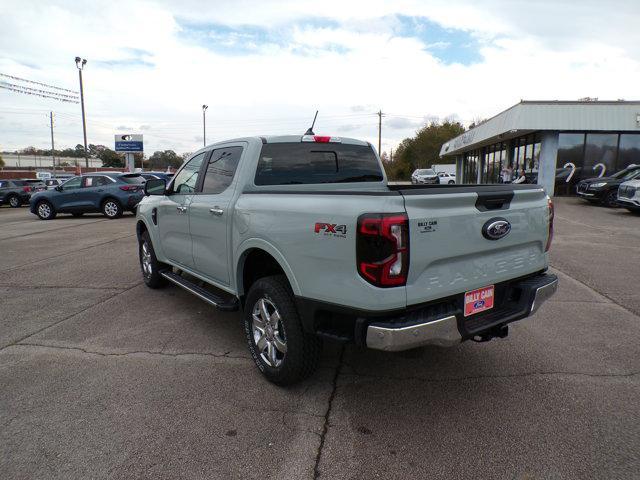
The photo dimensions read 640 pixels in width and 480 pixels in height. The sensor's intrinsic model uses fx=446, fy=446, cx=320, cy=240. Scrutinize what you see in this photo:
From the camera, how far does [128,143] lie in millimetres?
45469

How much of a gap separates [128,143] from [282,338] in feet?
156

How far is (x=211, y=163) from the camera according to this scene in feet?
14.6

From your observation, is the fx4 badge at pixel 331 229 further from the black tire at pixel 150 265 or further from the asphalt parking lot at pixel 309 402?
the black tire at pixel 150 265

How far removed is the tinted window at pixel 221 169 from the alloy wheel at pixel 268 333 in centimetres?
121

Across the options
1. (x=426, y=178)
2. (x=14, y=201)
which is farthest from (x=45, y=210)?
(x=426, y=178)

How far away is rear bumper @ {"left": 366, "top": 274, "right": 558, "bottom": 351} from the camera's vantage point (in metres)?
2.52

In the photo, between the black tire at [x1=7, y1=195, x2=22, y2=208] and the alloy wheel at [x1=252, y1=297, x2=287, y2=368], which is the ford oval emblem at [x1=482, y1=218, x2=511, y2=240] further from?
the black tire at [x1=7, y1=195, x2=22, y2=208]

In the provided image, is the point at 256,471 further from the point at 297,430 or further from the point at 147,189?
the point at 147,189

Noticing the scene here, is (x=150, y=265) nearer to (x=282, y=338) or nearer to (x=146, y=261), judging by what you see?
(x=146, y=261)

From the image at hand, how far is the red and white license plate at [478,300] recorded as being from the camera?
9.47ft

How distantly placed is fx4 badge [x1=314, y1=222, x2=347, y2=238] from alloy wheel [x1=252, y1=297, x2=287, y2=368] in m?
0.76

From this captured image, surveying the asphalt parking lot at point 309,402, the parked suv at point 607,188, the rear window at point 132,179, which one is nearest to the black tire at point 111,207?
the rear window at point 132,179

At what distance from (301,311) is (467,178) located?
39.1 m

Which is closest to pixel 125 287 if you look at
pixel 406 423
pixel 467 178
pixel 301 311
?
pixel 301 311
